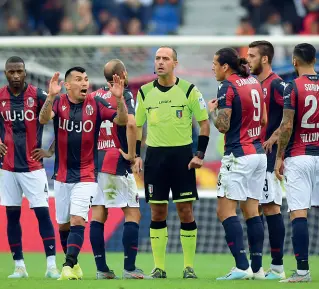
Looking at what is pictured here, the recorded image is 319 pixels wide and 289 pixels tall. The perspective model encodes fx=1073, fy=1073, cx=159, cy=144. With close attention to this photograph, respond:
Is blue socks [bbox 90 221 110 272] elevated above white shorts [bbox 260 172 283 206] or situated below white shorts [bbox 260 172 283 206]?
below

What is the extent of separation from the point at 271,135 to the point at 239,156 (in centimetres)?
99

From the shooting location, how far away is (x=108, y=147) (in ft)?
40.3

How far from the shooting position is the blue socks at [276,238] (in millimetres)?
12312

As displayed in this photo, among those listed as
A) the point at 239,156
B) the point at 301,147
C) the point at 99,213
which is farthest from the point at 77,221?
the point at 301,147

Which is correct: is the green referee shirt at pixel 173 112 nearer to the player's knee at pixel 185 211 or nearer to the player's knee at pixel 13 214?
the player's knee at pixel 185 211

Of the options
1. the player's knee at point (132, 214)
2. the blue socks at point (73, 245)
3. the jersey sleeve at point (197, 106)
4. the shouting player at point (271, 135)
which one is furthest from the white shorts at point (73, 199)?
the shouting player at point (271, 135)

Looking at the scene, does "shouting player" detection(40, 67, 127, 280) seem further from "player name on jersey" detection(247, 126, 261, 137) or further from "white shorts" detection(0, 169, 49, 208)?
"player name on jersey" detection(247, 126, 261, 137)

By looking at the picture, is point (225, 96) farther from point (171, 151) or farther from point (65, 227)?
point (65, 227)

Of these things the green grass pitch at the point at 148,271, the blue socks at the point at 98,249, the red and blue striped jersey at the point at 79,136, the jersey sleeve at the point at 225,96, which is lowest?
the green grass pitch at the point at 148,271

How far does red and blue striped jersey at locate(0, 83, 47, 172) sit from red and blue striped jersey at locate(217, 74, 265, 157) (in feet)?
7.91

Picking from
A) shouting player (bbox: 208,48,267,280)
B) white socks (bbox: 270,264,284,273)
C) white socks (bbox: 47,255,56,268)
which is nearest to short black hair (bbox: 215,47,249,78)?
shouting player (bbox: 208,48,267,280)

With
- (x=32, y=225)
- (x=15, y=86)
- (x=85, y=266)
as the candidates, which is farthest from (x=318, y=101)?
(x=32, y=225)

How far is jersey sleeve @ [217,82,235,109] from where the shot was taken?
11.5 meters

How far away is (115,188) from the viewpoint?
12.1 m
